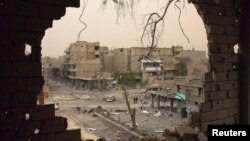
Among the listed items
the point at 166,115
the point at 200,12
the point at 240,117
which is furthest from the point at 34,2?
the point at 166,115

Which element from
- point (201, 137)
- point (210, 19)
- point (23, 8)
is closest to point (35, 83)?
point (23, 8)

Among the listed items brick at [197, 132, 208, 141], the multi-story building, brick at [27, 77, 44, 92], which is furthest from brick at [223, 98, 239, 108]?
the multi-story building

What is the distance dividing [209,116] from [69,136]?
228 centimetres

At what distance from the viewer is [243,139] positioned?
366 centimetres

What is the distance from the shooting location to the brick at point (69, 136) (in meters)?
3.16

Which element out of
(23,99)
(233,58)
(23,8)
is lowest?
(23,99)

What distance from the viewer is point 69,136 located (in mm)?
3236

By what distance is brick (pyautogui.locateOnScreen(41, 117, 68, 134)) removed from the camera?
3068mm

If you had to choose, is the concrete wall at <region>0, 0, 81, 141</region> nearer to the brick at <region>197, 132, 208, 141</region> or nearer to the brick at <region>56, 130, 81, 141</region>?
the brick at <region>56, 130, 81, 141</region>

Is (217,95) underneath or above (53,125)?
above

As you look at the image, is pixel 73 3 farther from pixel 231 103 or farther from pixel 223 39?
pixel 231 103

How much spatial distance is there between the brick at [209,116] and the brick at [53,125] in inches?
86.3

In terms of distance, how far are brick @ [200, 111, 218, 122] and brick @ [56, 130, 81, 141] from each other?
2.04 metres

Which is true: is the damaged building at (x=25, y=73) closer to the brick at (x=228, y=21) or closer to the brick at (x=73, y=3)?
the brick at (x=73, y=3)
